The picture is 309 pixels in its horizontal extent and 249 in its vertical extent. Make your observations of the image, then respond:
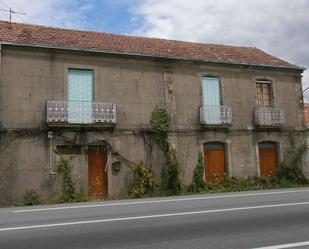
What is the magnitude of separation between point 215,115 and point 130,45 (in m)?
5.25

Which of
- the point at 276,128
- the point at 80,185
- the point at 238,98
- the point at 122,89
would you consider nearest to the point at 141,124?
the point at 122,89

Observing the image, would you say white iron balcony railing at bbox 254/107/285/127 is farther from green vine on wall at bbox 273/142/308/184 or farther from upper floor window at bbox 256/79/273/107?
green vine on wall at bbox 273/142/308/184

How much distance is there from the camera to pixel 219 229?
24.3 feet

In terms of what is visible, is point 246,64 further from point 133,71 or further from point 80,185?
point 80,185

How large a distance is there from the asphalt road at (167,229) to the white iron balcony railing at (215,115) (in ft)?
26.7

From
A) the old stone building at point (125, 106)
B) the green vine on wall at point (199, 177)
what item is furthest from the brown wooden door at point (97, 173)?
the green vine on wall at point (199, 177)

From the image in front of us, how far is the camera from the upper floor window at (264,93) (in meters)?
20.2

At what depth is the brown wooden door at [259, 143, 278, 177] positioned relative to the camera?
772 inches

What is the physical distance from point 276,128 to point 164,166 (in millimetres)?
6461

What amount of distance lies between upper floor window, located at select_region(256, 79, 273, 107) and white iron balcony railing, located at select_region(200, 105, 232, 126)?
94.4 inches

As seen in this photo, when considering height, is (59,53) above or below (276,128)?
above

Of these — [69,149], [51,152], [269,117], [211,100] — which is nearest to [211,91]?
[211,100]

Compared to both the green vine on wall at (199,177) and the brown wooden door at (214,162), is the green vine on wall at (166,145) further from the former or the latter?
the brown wooden door at (214,162)

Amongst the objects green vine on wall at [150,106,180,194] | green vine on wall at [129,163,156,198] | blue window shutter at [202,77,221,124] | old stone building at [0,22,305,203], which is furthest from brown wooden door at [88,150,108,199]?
blue window shutter at [202,77,221,124]
